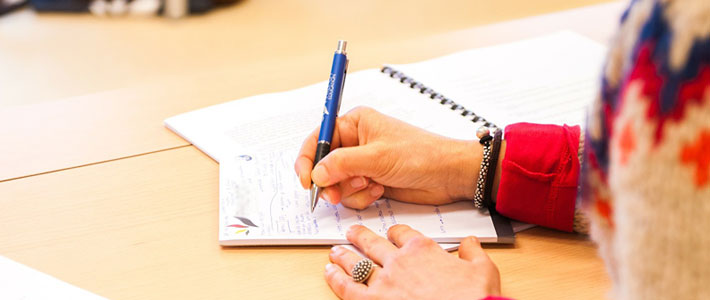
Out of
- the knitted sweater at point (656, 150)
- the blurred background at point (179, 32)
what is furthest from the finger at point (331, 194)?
the blurred background at point (179, 32)

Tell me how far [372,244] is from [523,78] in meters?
0.45

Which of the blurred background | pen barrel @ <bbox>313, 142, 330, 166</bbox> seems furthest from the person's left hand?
the blurred background

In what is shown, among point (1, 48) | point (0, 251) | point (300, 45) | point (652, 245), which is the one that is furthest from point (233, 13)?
point (652, 245)

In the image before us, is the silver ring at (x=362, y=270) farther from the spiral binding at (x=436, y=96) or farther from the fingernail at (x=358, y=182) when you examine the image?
the spiral binding at (x=436, y=96)

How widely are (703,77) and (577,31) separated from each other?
0.91 meters

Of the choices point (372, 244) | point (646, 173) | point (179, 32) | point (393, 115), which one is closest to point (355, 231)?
point (372, 244)

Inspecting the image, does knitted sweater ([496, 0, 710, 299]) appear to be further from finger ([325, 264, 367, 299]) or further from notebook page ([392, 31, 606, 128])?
notebook page ([392, 31, 606, 128])

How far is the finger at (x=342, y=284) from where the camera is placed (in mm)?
590

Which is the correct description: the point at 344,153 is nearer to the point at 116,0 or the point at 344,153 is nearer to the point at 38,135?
the point at 38,135

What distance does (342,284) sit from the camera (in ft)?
1.97

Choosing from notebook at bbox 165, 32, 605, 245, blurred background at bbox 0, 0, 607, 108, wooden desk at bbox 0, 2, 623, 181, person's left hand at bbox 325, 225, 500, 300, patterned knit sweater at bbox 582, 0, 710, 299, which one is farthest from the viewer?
blurred background at bbox 0, 0, 607, 108

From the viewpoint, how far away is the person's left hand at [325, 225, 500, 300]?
58 cm

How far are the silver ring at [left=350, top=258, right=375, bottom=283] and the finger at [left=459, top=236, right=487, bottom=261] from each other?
0.09m

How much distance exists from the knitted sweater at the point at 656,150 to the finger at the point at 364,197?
13.4 inches
